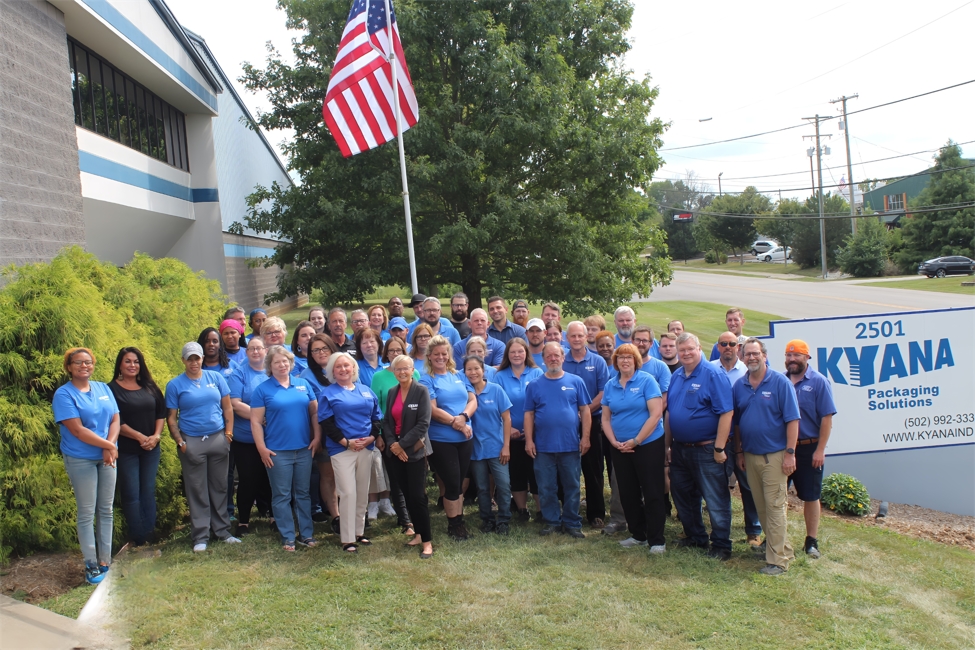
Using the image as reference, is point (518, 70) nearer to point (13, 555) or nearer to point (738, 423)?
point (738, 423)

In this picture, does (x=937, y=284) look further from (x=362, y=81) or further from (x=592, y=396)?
(x=592, y=396)

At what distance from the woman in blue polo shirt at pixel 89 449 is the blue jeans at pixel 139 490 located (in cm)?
29

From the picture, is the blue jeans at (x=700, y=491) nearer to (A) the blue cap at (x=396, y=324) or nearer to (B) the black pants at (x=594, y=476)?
(B) the black pants at (x=594, y=476)

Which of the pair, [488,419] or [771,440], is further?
[488,419]

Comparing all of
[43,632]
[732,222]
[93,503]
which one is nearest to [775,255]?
[732,222]

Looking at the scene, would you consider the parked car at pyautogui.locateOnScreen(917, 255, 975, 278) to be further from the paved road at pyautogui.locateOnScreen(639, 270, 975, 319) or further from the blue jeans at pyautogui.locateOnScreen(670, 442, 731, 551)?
the blue jeans at pyautogui.locateOnScreen(670, 442, 731, 551)

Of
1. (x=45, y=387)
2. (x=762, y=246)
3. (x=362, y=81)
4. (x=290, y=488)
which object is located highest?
(x=362, y=81)

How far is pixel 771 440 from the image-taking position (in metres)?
6.04

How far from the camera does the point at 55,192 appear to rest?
1048 cm

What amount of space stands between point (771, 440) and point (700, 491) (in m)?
0.80

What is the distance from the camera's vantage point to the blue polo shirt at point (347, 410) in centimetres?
619

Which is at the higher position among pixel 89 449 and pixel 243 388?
pixel 243 388

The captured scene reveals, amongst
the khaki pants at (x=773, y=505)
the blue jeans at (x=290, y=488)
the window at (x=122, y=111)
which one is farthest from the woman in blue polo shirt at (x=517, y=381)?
the window at (x=122, y=111)

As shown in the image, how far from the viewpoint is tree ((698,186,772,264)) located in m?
68.2
